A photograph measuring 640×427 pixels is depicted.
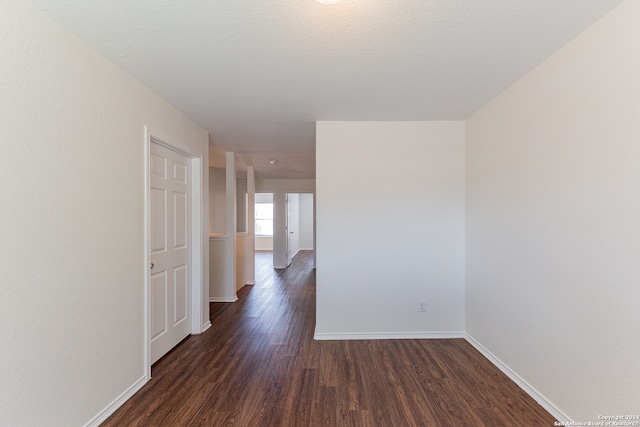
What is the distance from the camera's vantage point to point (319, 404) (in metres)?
1.96

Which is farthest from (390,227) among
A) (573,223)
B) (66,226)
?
(66,226)

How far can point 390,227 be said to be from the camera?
303 centimetres

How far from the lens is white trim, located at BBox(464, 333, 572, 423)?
178cm

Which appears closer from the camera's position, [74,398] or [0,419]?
[0,419]

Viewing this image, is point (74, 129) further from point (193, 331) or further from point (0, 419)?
point (193, 331)

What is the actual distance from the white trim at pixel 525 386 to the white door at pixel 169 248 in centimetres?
292

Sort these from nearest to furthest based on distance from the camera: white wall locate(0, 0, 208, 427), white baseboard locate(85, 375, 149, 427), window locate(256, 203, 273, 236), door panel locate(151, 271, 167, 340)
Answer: white wall locate(0, 0, 208, 427)
white baseboard locate(85, 375, 149, 427)
door panel locate(151, 271, 167, 340)
window locate(256, 203, 273, 236)

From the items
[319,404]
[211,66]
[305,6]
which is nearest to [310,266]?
[319,404]

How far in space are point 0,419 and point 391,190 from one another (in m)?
3.02

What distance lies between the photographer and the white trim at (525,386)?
5.84ft

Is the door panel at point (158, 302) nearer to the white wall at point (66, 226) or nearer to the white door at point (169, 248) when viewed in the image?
the white door at point (169, 248)

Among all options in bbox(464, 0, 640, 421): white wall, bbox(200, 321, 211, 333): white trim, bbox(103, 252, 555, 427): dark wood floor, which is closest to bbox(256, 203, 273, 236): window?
bbox(200, 321, 211, 333): white trim

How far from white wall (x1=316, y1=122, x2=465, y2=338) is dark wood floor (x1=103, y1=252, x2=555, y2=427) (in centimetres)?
29

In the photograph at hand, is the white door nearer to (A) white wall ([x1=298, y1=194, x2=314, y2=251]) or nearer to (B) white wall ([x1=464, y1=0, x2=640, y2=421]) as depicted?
(B) white wall ([x1=464, y1=0, x2=640, y2=421])
